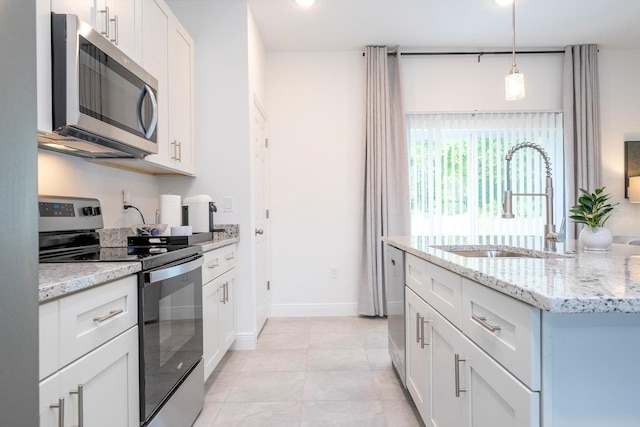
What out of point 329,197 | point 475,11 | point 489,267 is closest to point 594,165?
point 475,11

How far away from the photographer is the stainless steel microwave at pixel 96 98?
1.35 meters

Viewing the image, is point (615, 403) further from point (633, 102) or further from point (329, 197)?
point (633, 102)

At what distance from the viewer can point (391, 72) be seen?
3.94 metres

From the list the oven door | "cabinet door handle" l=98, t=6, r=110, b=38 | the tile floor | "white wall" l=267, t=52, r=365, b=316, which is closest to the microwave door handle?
"cabinet door handle" l=98, t=6, r=110, b=38

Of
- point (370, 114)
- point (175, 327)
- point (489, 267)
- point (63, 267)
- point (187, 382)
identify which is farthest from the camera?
point (370, 114)

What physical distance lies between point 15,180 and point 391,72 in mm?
3826

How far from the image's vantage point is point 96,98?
154 cm

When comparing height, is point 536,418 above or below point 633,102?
below

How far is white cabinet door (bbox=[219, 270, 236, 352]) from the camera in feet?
8.25

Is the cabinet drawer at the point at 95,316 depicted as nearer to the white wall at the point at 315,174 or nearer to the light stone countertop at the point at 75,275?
the light stone countertop at the point at 75,275

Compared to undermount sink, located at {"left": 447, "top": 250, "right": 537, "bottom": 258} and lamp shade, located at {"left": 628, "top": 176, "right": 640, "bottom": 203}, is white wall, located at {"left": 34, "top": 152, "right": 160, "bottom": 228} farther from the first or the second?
lamp shade, located at {"left": 628, "top": 176, "right": 640, "bottom": 203}

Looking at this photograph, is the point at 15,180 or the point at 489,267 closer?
the point at 15,180

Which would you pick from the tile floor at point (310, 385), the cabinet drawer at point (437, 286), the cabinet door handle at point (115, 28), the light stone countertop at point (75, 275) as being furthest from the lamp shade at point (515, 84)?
the light stone countertop at point (75, 275)

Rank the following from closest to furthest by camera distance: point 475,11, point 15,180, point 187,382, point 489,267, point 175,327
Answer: point 15,180
point 489,267
point 175,327
point 187,382
point 475,11
